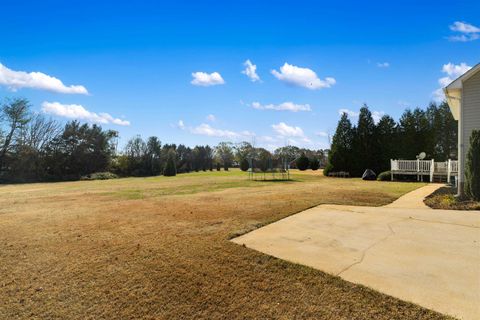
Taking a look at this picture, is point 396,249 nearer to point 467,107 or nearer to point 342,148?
point 467,107

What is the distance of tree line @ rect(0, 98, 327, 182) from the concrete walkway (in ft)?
66.2

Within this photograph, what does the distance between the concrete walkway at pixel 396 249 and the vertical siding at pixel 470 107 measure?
163 inches

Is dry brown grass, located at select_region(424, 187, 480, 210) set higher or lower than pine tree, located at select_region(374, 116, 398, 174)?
lower

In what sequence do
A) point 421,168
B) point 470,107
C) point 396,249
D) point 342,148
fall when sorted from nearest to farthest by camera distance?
point 396,249, point 470,107, point 421,168, point 342,148

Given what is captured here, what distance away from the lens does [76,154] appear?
36.2 meters

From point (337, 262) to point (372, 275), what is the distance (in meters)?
0.50

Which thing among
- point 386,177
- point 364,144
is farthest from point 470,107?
point 364,144

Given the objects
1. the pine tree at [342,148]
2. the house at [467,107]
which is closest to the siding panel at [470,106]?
the house at [467,107]

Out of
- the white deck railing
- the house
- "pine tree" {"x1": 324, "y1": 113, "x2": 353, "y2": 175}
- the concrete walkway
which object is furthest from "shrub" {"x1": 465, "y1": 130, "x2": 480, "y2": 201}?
"pine tree" {"x1": 324, "y1": 113, "x2": 353, "y2": 175}

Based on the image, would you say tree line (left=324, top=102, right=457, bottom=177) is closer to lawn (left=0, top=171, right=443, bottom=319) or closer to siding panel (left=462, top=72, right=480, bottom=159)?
siding panel (left=462, top=72, right=480, bottom=159)

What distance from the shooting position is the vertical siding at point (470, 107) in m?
9.56

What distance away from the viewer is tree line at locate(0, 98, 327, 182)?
1254 inches

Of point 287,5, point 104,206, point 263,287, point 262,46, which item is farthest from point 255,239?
point 262,46

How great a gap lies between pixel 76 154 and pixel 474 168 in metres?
38.7
